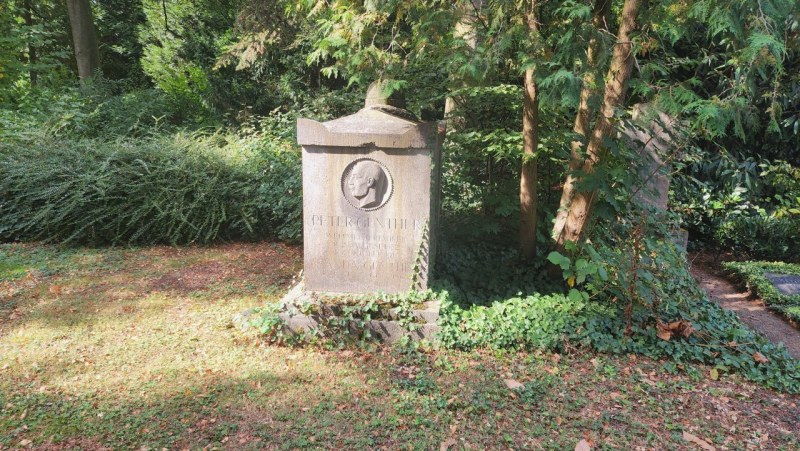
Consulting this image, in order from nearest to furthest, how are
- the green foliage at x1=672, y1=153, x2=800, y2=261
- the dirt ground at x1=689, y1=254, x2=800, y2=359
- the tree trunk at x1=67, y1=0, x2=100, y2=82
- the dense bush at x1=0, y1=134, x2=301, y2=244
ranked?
the dirt ground at x1=689, y1=254, x2=800, y2=359
the dense bush at x1=0, y1=134, x2=301, y2=244
the green foliage at x1=672, y1=153, x2=800, y2=261
the tree trunk at x1=67, y1=0, x2=100, y2=82

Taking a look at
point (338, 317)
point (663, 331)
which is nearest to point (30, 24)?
point (338, 317)

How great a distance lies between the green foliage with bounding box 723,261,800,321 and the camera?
5359 mm

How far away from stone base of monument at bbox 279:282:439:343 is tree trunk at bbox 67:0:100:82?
419 inches

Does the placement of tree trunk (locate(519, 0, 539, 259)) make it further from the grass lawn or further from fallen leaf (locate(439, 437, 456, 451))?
fallen leaf (locate(439, 437, 456, 451))

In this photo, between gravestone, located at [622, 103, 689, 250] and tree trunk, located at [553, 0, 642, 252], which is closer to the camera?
tree trunk, located at [553, 0, 642, 252]

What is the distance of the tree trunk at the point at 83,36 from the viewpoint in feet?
37.9

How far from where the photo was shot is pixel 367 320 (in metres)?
3.98

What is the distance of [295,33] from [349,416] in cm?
891

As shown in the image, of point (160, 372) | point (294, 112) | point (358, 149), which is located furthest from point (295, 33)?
point (160, 372)

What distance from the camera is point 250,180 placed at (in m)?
7.20

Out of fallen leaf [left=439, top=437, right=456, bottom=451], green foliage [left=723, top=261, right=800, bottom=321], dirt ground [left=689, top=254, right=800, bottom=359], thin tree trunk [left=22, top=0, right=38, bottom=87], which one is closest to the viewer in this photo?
fallen leaf [left=439, top=437, right=456, bottom=451]

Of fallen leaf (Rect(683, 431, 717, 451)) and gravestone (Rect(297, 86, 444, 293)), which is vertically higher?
gravestone (Rect(297, 86, 444, 293))

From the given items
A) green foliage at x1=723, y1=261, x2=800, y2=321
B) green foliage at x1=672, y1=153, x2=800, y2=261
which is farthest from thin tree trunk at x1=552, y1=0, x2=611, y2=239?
green foliage at x1=672, y1=153, x2=800, y2=261

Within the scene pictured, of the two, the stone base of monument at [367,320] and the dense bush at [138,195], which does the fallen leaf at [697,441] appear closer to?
the stone base of monument at [367,320]
